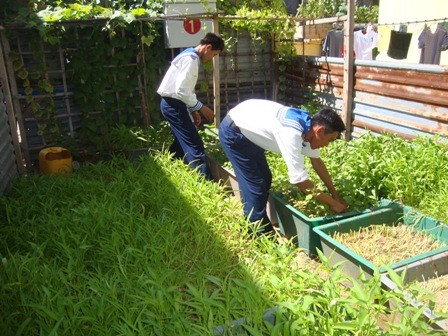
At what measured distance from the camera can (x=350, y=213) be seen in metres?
3.58

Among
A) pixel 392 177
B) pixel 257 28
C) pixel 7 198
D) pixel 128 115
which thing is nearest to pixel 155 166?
pixel 7 198

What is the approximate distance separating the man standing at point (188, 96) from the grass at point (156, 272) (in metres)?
0.40

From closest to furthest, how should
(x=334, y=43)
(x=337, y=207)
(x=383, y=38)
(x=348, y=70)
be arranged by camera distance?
(x=337, y=207), (x=348, y=70), (x=334, y=43), (x=383, y=38)

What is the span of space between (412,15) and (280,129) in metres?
9.93

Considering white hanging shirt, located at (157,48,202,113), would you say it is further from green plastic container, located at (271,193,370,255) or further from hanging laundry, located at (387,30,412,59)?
hanging laundry, located at (387,30,412,59)

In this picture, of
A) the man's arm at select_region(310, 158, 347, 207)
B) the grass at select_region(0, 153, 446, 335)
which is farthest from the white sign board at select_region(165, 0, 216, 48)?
the man's arm at select_region(310, 158, 347, 207)

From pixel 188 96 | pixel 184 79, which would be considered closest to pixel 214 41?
pixel 184 79

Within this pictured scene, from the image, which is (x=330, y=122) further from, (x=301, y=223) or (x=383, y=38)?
(x=383, y=38)

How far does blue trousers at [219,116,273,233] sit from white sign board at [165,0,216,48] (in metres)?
3.03

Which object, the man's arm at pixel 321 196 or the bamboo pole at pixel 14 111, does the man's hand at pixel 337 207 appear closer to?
the man's arm at pixel 321 196

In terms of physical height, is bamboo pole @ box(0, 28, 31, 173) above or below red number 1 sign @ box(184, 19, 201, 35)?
below

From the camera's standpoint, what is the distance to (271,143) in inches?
140

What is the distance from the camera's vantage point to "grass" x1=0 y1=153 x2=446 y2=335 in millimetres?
2268

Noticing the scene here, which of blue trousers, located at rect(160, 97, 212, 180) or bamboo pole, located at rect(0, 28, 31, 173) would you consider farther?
bamboo pole, located at rect(0, 28, 31, 173)
